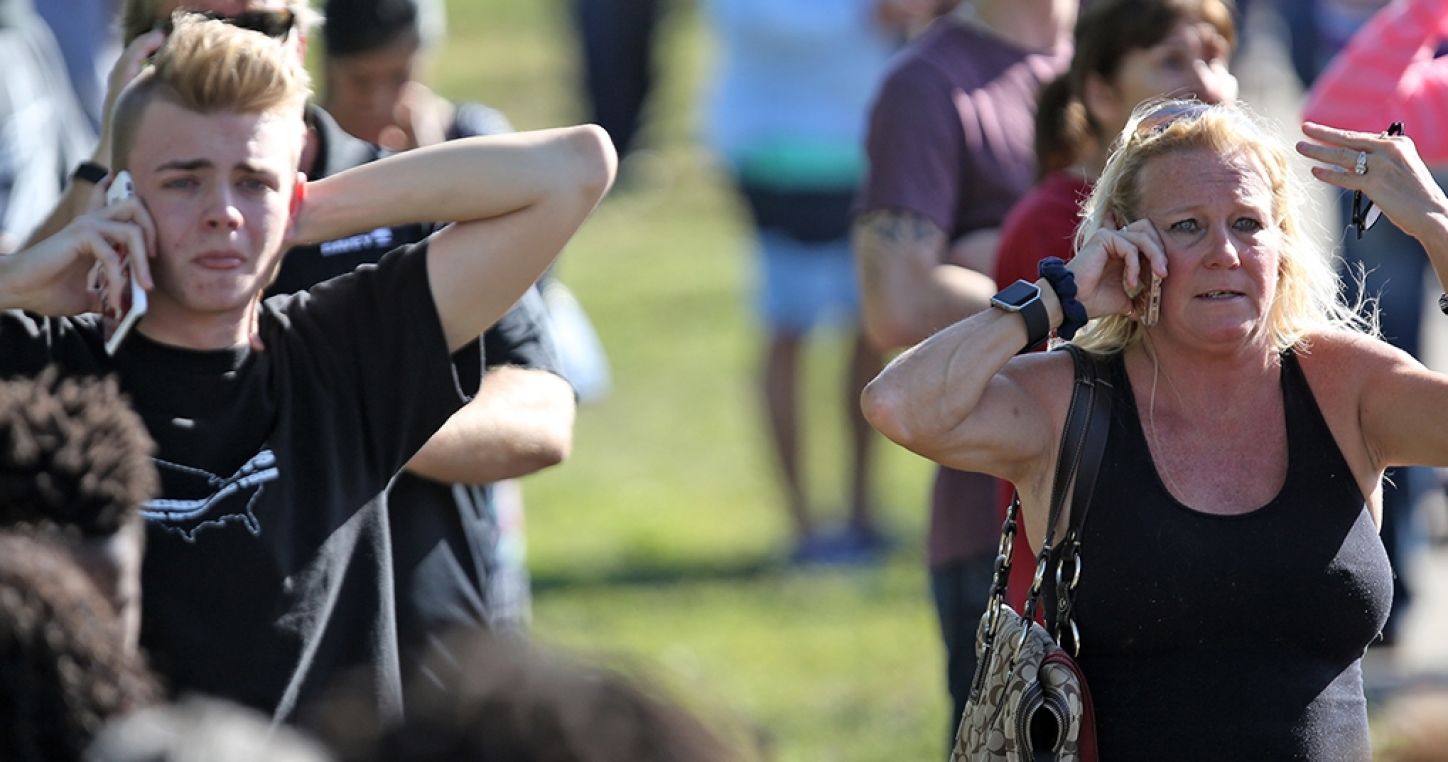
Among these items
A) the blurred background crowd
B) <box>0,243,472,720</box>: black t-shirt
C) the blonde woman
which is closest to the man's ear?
<box>0,243,472,720</box>: black t-shirt

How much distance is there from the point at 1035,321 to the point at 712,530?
5335 mm

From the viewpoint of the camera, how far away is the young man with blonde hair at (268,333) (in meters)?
3.16

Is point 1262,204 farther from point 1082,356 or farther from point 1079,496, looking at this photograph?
point 1079,496

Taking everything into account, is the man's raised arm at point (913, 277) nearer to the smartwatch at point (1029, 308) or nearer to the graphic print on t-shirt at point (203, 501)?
the smartwatch at point (1029, 308)

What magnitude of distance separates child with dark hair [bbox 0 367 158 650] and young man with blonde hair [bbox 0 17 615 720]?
2.35 feet

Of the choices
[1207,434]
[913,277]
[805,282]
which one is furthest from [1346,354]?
[805,282]

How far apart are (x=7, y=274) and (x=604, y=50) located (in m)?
12.6

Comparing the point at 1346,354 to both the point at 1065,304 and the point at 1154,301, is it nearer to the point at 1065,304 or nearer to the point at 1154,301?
the point at 1154,301

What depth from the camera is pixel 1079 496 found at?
326cm

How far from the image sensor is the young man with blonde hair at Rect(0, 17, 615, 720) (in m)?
3.16

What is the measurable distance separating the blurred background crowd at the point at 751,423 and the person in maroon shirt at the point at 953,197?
0.07 ft

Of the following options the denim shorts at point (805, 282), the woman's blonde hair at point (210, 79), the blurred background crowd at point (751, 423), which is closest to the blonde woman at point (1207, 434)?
the blurred background crowd at point (751, 423)

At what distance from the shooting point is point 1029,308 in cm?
339

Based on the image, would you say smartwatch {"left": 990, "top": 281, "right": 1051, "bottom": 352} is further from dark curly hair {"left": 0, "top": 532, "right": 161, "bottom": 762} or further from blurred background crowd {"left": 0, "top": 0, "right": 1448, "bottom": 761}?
dark curly hair {"left": 0, "top": 532, "right": 161, "bottom": 762}
